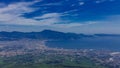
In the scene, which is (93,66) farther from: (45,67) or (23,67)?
(23,67)

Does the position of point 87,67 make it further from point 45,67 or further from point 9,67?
point 9,67

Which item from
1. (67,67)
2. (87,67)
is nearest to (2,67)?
(67,67)

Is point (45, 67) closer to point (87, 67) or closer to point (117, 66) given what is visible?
point (87, 67)

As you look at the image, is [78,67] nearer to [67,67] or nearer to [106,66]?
[67,67]

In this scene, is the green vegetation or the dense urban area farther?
the dense urban area

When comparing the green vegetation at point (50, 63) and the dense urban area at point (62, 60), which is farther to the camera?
the dense urban area at point (62, 60)

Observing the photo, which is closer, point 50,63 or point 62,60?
point 50,63

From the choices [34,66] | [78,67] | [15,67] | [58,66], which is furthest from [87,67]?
[15,67]

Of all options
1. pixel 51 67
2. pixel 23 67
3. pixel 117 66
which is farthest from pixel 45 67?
pixel 117 66
